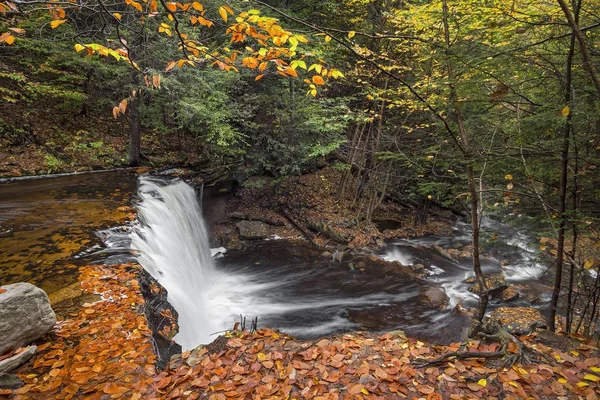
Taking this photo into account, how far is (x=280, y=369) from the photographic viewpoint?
11.9 ft

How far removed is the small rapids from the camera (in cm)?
717

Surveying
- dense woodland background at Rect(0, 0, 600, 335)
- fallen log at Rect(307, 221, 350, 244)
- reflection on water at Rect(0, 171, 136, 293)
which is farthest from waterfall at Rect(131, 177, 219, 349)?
fallen log at Rect(307, 221, 350, 244)

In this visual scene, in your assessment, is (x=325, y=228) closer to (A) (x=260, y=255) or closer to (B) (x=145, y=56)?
(A) (x=260, y=255)

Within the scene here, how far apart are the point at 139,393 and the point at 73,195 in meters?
7.45

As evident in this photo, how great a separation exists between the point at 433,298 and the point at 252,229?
23.0ft

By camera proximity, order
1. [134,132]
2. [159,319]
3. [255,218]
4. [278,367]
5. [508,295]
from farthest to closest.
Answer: [255,218] → [134,132] → [508,295] → [159,319] → [278,367]

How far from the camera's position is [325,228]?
13141 mm

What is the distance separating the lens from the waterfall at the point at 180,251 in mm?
6418

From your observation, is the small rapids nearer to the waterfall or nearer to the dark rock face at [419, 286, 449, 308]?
the waterfall

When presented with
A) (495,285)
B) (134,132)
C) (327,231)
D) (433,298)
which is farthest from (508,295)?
(134,132)

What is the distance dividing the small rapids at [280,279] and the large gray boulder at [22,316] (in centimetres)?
233

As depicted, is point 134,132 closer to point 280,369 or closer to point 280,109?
point 280,109

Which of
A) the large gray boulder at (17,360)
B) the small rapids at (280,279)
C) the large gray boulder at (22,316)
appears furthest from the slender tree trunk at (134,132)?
the large gray boulder at (17,360)

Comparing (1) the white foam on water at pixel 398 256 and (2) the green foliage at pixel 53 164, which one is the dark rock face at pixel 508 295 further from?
(2) the green foliage at pixel 53 164
